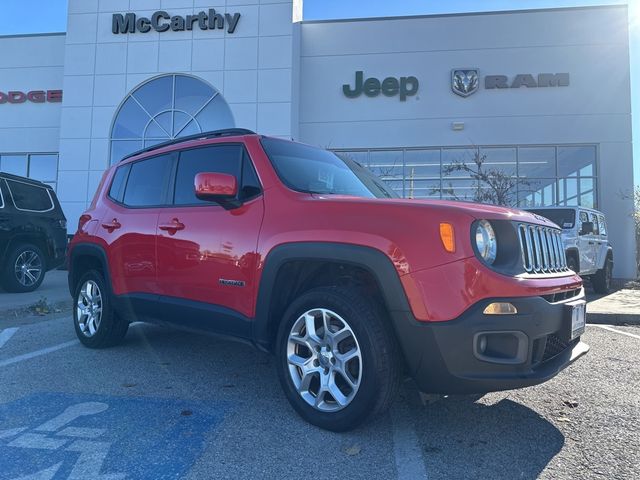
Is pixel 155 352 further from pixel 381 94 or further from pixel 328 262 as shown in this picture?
pixel 381 94

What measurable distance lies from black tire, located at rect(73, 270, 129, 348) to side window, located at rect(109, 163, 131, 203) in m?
0.82

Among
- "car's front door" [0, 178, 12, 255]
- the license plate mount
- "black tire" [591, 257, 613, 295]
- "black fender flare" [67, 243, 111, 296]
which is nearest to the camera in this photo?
the license plate mount

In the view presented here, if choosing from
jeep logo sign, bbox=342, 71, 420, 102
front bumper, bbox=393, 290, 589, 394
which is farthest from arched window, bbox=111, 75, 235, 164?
front bumper, bbox=393, 290, 589, 394

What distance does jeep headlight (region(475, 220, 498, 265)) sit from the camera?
269 cm

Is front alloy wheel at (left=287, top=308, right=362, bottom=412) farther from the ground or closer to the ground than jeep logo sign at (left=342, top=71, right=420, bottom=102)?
closer to the ground

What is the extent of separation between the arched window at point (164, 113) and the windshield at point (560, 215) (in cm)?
1041

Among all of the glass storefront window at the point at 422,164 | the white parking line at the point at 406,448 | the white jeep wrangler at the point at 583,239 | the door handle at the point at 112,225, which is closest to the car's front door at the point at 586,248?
the white jeep wrangler at the point at 583,239

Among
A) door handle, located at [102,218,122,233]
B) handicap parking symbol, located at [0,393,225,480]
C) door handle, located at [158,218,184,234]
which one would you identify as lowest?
handicap parking symbol, located at [0,393,225,480]

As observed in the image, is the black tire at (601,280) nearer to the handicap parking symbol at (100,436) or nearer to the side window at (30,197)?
the handicap parking symbol at (100,436)

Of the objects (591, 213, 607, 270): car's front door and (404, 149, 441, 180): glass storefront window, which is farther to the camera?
(404, 149, 441, 180): glass storefront window

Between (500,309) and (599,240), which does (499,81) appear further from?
(500,309)

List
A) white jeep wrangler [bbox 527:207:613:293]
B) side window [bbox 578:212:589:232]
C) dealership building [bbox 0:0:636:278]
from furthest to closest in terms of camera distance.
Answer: dealership building [bbox 0:0:636:278]
side window [bbox 578:212:589:232]
white jeep wrangler [bbox 527:207:613:293]

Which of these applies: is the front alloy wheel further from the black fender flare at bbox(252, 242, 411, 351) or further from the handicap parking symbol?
the handicap parking symbol

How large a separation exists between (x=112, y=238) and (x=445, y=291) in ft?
11.1
